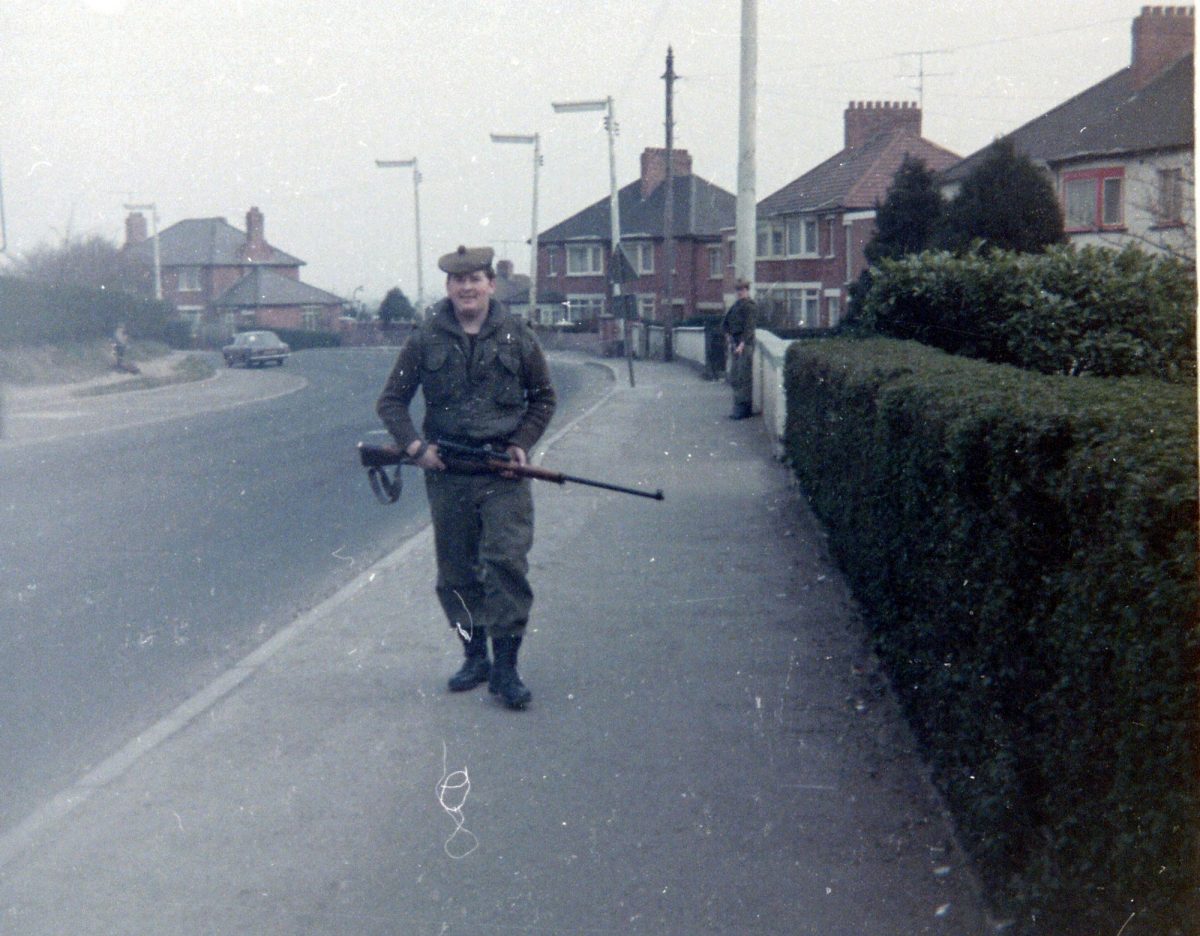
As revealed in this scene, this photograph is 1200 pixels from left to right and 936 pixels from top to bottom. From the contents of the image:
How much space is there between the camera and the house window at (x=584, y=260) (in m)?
78.6

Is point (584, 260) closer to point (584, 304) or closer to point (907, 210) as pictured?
point (584, 304)

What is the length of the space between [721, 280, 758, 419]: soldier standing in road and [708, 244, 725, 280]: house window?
160ft

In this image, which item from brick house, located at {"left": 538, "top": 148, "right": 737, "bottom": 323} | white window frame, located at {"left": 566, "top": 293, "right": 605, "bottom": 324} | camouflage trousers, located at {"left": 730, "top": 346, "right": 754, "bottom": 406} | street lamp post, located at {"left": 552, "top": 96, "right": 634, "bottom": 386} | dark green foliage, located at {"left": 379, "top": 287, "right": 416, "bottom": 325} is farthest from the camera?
white window frame, located at {"left": 566, "top": 293, "right": 605, "bottom": 324}

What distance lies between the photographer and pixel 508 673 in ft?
19.1

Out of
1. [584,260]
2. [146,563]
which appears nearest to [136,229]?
[584,260]

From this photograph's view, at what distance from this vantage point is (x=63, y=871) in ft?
13.6

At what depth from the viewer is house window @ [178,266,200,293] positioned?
91.8m

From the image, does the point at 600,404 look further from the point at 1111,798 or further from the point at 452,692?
the point at 1111,798

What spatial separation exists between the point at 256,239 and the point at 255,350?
1546 inches

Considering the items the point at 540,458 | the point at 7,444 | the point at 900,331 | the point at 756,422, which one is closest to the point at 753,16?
the point at 756,422

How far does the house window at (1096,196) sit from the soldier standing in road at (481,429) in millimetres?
27855

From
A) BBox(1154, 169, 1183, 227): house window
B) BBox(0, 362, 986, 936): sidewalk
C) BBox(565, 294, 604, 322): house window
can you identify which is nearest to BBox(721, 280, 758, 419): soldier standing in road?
BBox(1154, 169, 1183, 227): house window

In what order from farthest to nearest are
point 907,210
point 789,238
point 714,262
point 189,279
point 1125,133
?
1. point 189,279
2. point 714,262
3. point 789,238
4. point 907,210
5. point 1125,133

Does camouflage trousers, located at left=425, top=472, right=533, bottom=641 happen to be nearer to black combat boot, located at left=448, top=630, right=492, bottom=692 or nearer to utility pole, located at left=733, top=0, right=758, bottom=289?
black combat boot, located at left=448, top=630, right=492, bottom=692
